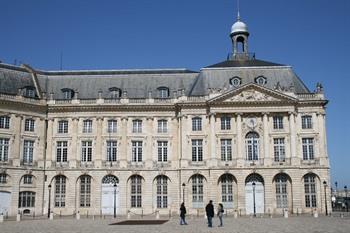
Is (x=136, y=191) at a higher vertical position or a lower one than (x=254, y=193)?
higher

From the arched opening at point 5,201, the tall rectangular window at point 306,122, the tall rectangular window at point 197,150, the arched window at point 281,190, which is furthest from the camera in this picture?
the tall rectangular window at point 197,150

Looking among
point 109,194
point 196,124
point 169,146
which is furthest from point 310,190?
point 109,194

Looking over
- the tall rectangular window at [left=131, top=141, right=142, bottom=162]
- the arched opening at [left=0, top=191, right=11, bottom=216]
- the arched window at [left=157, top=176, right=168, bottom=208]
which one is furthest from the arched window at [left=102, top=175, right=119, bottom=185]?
the arched opening at [left=0, top=191, right=11, bottom=216]

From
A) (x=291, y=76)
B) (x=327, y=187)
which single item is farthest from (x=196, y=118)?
(x=327, y=187)

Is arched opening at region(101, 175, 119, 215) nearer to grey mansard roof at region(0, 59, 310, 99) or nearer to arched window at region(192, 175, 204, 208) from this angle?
arched window at region(192, 175, 204, 208)

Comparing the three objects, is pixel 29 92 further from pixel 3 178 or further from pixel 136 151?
pixel 136 151

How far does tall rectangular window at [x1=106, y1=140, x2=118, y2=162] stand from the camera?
55.6 m

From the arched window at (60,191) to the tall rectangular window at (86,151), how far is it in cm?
315

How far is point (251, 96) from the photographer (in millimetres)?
53719

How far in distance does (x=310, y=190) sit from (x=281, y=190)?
10.2ft

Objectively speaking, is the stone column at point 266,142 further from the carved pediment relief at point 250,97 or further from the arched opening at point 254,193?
the arched opening at point 254,193

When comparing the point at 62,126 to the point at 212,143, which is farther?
the point at 62,126

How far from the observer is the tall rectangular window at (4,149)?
Answer: 5316 cm

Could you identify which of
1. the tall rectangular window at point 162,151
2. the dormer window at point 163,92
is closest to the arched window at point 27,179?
the tall rectangular window at point 162,151
